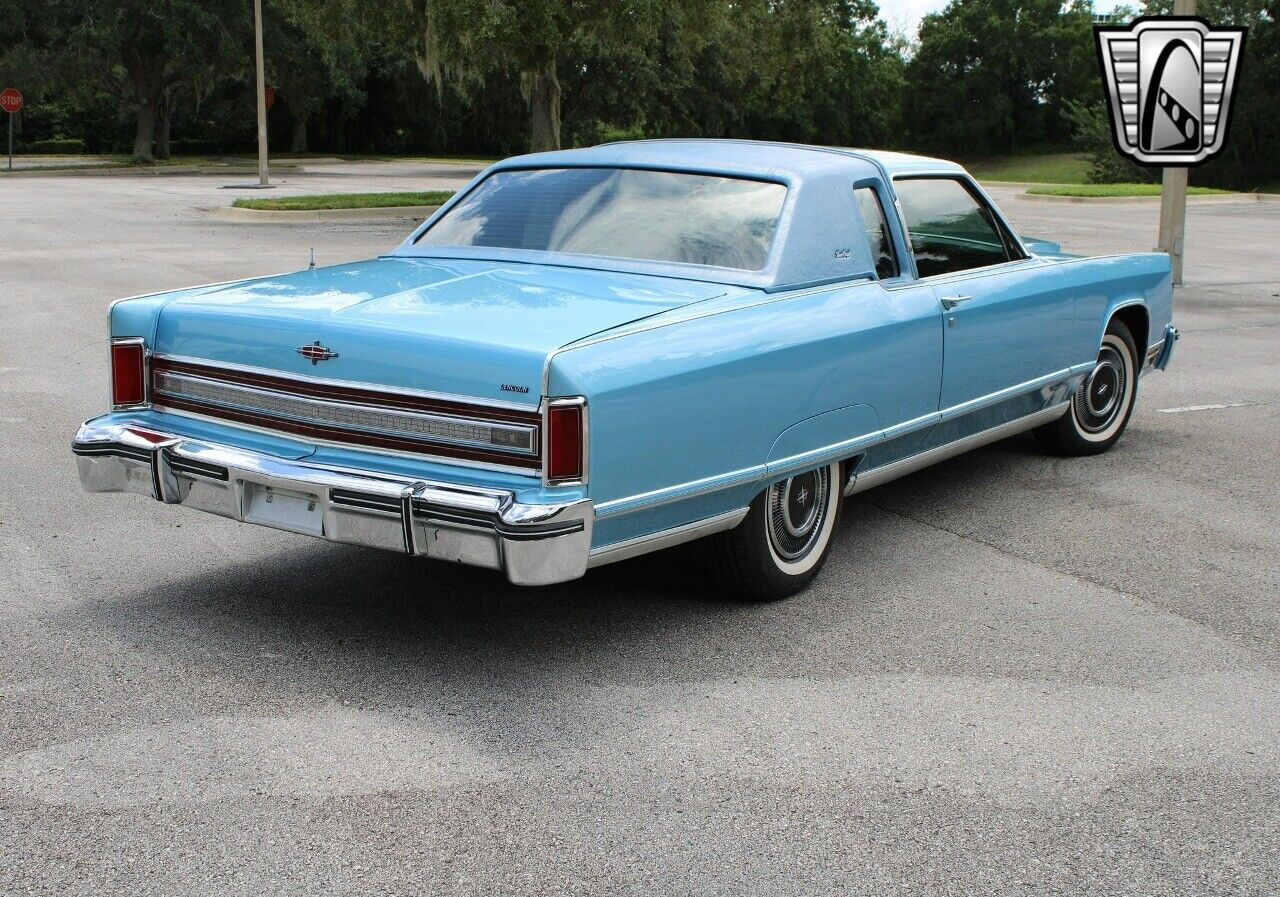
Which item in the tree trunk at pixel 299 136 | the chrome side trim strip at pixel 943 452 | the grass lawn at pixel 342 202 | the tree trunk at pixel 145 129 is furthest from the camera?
the tree trunk at pixel 299 136

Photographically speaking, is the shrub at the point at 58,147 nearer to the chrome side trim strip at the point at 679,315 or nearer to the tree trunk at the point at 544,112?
the tree trunk at the point at 544,112

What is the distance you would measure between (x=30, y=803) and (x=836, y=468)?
115 inches

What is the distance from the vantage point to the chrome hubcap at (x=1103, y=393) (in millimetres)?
7449

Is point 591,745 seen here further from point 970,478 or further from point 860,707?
point 970,478

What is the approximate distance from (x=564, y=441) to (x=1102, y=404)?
4357 mm

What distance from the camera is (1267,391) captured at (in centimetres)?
966

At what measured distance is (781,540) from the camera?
5172mm

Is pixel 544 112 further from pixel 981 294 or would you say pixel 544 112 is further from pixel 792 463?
pixel 792 463

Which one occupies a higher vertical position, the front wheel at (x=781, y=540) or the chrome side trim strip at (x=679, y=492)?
the chrome side trim strip at (x=679, y=492)

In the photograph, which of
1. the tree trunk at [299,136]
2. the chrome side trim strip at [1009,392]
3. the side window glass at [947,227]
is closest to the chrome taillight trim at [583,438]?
the chrome side trim strip at [1009,392]

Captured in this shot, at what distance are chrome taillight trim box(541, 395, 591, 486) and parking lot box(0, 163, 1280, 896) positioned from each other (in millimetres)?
655

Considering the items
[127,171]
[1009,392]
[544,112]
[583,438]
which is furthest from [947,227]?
[127,171]

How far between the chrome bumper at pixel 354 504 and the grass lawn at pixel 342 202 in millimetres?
21200

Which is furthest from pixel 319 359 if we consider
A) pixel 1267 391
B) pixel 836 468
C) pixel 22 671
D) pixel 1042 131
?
pixel 1042 131
